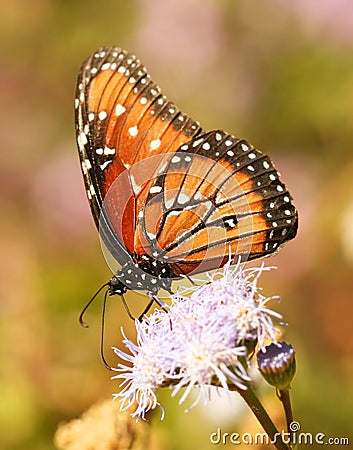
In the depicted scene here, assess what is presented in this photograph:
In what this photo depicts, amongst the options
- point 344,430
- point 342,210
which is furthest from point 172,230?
point 342,210

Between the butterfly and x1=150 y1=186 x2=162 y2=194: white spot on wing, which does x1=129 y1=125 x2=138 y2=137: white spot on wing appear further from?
x1=150 y1=186 x2=162 y2=194: white spot on wing

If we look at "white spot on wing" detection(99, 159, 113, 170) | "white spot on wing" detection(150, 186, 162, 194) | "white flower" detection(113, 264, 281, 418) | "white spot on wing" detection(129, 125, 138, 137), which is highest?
"white spot on wing" detection(129, 125, 138, 137)

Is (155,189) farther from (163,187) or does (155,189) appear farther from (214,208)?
(214,208)

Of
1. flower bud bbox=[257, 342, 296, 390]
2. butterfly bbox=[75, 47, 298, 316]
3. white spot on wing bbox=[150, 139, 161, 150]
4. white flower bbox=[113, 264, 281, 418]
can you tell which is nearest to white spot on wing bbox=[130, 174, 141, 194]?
butterfly bbox=[75, 47, 298, 316]

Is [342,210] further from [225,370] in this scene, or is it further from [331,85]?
[225,370]

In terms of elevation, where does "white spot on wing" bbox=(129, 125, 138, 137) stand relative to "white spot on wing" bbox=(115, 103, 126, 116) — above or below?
below

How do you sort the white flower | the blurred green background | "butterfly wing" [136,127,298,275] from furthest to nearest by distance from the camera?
1. the blurred green background
2. "butterfly wing" [136,127,298,275]
3. the white flower

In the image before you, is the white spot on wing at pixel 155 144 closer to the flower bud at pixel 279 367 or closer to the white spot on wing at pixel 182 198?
the white spot on wing at pixel 182 198
